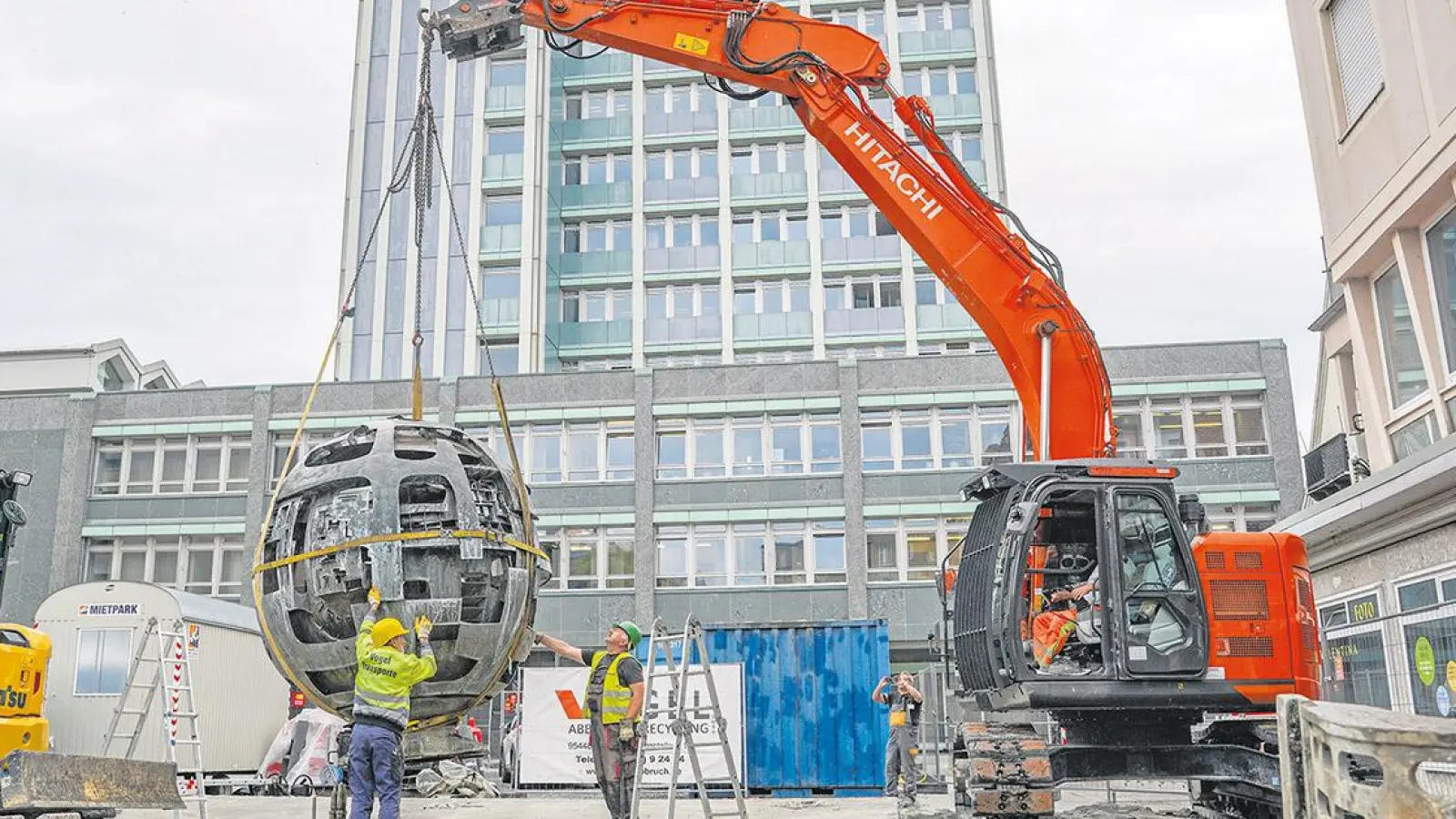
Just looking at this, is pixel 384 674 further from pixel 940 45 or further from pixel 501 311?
pixel 940 45

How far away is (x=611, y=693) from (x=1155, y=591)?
192 inches

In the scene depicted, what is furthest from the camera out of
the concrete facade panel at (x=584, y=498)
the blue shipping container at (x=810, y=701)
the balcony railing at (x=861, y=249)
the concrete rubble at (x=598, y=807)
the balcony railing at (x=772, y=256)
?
the balcony railing at (x=772, y=256)

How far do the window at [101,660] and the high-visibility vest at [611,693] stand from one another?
16098 millimetres

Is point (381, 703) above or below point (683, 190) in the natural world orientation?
below

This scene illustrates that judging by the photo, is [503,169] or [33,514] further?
[503,169]

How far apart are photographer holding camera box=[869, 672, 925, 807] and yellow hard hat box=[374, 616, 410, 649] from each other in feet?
31.5

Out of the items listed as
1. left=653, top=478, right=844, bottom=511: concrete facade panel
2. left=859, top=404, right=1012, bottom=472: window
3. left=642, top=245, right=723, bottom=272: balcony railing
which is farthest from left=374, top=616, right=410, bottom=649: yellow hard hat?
left=642, top=245, right=723, bottom=272: balcony railing

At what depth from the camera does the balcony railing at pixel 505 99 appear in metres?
49.3

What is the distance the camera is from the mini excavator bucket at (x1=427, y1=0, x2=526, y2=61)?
1268cm

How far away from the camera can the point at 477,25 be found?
12.7 meters

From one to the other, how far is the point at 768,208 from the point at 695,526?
59.1ft

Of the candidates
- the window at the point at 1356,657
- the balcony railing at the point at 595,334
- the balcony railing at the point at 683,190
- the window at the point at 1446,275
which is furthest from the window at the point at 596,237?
the window at the point at 1446,275

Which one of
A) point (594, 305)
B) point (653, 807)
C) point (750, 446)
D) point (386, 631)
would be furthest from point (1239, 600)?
point (594, 305)

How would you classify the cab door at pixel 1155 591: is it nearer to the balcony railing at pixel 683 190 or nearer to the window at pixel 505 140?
the balcony railing at pixel 683 190
